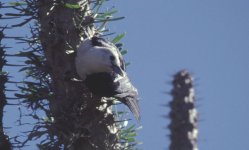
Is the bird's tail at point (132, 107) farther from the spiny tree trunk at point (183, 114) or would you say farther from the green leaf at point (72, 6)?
the spiny tree trunk at point (183, 114)

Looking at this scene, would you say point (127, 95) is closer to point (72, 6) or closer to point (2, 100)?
point (72, 6)

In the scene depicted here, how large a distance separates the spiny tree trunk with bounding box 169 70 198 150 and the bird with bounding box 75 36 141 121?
4.28 m

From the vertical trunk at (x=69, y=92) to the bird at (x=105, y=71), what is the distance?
2.1 inches

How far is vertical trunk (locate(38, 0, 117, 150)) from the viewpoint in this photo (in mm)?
2758

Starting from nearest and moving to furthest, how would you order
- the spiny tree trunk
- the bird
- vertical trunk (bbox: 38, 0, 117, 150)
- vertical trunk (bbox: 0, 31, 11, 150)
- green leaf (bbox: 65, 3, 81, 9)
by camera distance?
vertical trunk (bbox: 0, 31, 11, 150)
vertical trunk (bbox: 38, 0, 117, 150)
the bird
green leaf (bbox: 65, 3, 81, 9)
the spiny tree trunk

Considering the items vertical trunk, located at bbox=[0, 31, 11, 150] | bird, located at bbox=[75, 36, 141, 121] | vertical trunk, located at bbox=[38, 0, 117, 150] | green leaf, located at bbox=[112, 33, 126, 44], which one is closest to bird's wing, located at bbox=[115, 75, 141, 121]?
bird, located at bbox=[75, 36, 141, 121]

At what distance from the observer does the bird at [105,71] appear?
308 cm

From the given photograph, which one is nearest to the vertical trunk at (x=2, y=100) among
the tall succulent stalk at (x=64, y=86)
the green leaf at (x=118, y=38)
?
the tall succulent stalk at (x=64, y=86)

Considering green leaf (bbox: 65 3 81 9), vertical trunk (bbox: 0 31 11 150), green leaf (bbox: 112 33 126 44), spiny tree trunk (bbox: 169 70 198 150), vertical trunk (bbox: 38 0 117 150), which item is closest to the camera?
vertical trunk (bbox: 0 31 11 150)

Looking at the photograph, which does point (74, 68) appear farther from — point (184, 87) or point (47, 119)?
point (184, 87)

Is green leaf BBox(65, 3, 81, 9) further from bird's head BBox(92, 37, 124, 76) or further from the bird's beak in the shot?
the bird's beak

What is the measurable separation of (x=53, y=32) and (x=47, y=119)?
0.55 m

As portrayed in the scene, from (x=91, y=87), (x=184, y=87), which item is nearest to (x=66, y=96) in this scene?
(x=91, y=87)

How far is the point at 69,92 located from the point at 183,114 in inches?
208
